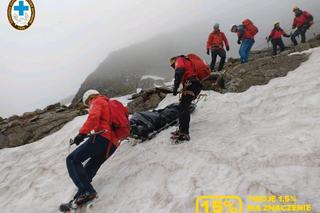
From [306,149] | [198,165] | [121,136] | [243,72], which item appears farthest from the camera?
[243,72]

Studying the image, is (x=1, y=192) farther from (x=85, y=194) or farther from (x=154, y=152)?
(x=154, y=152)

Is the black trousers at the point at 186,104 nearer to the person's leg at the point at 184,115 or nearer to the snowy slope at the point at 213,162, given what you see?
the person's leg at the point at 184,115

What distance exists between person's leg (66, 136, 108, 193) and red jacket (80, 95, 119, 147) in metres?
0.26

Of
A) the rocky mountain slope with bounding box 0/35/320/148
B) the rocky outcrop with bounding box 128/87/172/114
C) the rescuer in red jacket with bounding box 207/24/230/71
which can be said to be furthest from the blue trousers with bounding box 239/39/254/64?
the rocky outcrop with bounding box 128/87/172/114

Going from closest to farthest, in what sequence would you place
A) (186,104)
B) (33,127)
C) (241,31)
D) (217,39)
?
(186,104) < (33,127) < (217,39) < (241,31)

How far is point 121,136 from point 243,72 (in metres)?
8.54

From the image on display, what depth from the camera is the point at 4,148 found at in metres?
16.3

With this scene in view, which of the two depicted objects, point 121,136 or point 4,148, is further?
point 4,148

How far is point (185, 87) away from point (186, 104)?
534 millimetres

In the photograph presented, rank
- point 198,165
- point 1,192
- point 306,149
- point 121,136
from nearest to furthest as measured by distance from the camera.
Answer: point 306,149
point 198,165
point 121,136
point 1,192

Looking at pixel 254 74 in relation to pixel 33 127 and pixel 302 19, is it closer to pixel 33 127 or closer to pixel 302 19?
pixel 302 19

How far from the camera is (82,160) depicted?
8.48 m

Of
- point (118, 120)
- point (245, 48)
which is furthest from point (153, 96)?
point (118, 120)

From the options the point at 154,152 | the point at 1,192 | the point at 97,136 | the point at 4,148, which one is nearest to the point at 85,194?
the point at 97,136
